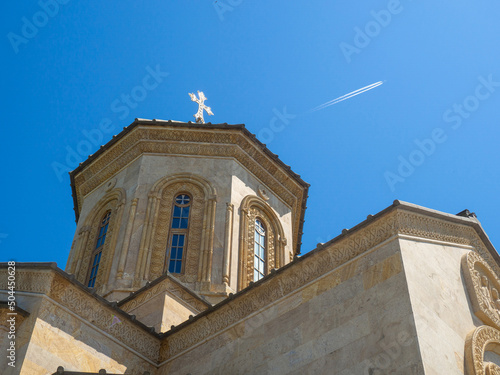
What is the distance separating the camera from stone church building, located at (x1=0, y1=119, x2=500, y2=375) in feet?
26.0

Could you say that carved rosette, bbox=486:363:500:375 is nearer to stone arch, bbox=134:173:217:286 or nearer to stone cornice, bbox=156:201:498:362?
stone cornice, bbox=156:201:498:362

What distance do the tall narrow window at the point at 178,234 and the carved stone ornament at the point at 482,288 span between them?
680 centimetres

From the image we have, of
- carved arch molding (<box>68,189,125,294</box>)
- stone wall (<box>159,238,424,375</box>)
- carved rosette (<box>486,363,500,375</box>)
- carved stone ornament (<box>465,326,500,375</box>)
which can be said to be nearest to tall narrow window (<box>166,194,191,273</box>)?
carved arch molding (<box>68,189,125,294</box>)

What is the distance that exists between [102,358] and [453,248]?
5.65m

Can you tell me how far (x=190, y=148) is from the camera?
16094 mm

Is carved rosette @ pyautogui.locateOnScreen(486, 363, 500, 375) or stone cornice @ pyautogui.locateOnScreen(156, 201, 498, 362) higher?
stone cornice @ pyautogui.locateOnScreen(156, 201, 498, 362)

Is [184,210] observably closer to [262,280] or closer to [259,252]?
[259,252]

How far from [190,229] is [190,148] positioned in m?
2.38

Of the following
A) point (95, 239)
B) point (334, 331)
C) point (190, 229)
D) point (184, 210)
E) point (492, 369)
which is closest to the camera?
point (492, 369)

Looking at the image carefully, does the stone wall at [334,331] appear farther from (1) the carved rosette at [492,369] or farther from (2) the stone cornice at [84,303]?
(1) the carved rosette at [492,369]

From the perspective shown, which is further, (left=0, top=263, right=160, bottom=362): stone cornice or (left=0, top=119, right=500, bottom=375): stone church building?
(left=0, top=263, right=160, bottom=362): stone cornice

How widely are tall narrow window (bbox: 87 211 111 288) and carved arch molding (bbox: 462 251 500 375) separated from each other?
8.75m

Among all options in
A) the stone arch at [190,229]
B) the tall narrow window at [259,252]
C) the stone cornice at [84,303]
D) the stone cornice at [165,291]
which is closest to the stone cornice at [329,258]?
the stone cornice at [84,303]

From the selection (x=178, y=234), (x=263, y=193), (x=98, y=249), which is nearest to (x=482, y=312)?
(x=178, y=234)
